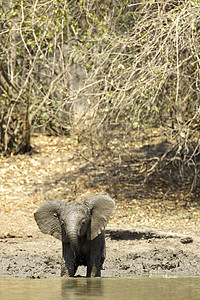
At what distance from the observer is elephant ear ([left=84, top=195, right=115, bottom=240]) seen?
8.16 m

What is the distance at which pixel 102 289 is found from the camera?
7.26 meters

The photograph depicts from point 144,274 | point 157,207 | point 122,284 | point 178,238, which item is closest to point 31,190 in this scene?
point 157,207

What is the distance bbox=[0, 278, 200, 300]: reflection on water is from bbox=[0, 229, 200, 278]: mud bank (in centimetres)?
81

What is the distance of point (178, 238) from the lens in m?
10.7

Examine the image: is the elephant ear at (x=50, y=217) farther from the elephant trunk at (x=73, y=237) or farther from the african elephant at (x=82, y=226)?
the elephant trunk at (x=73, y=237)

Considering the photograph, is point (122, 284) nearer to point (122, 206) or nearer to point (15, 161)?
point (122, 206)

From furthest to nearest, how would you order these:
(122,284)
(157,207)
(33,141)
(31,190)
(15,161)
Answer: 1. (33,141)
2. (15,161)
3. (31,190)
4. (157,207)
5. (122,284)

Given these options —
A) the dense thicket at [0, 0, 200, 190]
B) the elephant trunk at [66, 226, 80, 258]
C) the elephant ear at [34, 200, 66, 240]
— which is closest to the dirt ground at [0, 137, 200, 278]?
the elephant ear at [34, 200, 66, 240]

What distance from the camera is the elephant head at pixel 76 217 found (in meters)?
7.79

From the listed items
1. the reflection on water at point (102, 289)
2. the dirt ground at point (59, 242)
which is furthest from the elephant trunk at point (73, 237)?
the dirt ground at point (59, 242)

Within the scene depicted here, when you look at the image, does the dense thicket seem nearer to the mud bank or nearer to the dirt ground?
the dirt ground

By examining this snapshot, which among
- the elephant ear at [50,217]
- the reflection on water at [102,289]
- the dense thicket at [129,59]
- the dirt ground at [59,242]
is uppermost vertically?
the dense thicket at [129,59]

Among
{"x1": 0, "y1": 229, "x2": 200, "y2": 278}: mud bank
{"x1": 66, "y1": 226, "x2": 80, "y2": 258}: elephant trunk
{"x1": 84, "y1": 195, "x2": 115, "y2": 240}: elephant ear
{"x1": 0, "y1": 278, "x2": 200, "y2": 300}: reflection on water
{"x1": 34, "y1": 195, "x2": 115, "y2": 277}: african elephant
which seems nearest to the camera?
{"x1": 0, "y1": 278, "x2": 200, "y2": 300}: reflection on water

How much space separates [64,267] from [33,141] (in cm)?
1038
